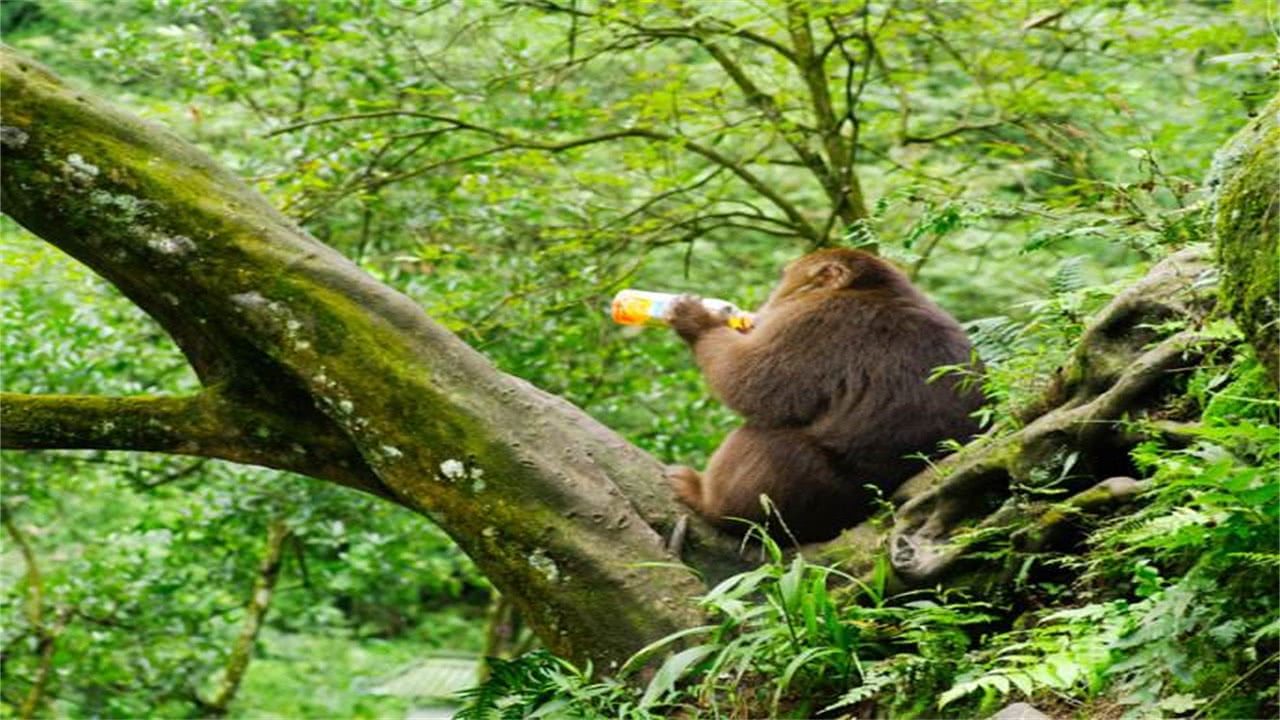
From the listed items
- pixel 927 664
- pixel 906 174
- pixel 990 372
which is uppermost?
pixel 906 174

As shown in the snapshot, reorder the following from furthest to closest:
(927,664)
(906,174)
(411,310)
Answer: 1. (906,174)
2. (411,310)
3. (927,664)

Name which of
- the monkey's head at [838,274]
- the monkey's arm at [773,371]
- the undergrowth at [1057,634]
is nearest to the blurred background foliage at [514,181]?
the monkey's head at [838,274]

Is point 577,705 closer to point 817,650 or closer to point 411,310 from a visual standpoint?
point 817,650

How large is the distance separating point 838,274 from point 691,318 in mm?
607

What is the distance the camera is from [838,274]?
5.66m

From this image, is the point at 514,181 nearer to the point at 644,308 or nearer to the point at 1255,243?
the point at 644,308

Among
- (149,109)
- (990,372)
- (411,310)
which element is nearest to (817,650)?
(990,372)

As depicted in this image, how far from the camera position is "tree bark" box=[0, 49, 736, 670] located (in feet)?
14.0

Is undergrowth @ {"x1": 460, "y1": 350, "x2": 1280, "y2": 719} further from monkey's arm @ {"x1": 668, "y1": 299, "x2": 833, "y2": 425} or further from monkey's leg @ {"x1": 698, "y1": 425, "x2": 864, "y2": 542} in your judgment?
monkey's arm @ {"x1": 668, "y1": 299, "x2": 833, "y2": 425}

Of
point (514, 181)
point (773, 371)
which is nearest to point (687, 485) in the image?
point (773, 371)

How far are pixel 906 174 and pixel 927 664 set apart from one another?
14.5 ft

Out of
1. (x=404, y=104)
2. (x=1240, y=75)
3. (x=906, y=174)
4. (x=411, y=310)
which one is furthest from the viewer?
(x=1240, y=75)

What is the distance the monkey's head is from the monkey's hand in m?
0.31

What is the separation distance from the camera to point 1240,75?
29.9 feet
